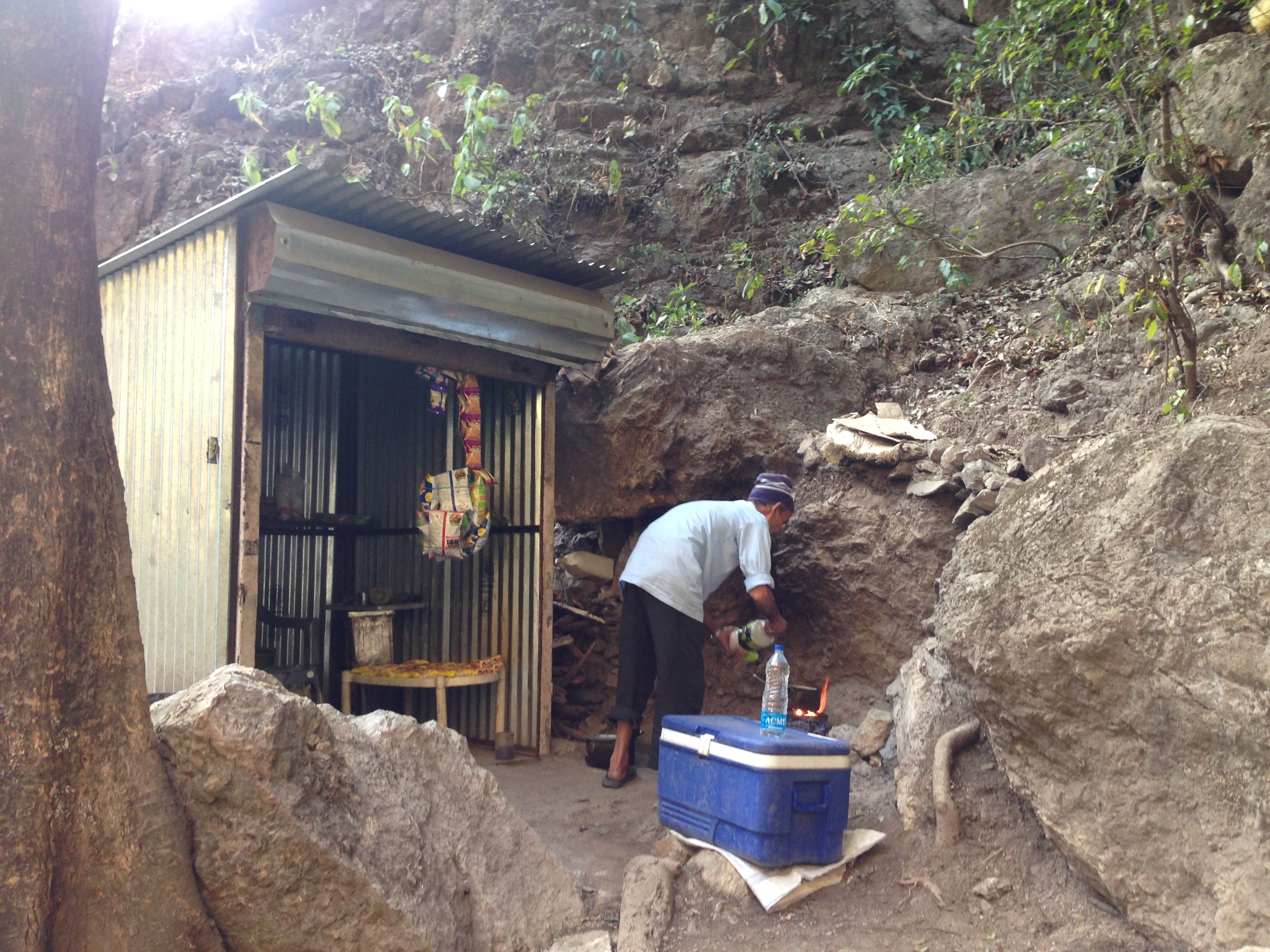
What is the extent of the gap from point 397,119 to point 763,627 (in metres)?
10.7

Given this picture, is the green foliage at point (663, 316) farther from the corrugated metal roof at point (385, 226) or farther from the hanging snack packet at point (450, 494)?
the hanging snack packet at point (450, 494)

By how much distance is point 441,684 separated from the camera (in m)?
6.00

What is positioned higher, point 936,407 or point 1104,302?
point 1104,302

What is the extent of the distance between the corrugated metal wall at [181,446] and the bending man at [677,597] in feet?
7.20

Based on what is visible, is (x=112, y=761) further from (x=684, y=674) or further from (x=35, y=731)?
(x=684, y=674)

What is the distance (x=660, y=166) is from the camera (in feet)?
44.5

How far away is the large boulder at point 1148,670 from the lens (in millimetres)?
2898

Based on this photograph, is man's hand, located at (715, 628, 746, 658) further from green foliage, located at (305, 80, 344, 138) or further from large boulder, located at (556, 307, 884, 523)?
green foliage, located at (305, 80, 344, 138)

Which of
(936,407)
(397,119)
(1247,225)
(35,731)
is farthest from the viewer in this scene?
(397,119)

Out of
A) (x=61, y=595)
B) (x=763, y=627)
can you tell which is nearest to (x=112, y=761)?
(x=61, y=595)

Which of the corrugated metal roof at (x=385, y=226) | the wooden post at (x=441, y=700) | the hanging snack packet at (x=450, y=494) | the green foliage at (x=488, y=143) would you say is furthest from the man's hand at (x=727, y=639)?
the green foliage at (x=488, y=143)

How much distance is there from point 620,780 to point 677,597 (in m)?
1.11

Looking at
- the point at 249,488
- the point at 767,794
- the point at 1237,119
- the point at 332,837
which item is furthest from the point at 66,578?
the point at 1237,119

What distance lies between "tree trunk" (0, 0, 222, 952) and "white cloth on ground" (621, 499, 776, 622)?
2.92 m
